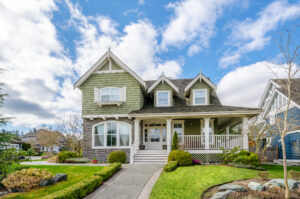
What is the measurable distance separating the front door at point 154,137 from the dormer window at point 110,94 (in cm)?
376

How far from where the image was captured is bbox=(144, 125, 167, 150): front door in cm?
1761

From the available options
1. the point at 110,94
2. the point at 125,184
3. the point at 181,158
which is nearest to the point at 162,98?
the point at 110,94

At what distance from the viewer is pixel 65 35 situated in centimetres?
1430

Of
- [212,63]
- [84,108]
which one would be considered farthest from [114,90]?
[212,63]

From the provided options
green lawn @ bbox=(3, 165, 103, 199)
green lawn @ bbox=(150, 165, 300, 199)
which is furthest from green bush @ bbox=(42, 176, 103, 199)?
green lawn @ bbox=(150, 165, 300, 199)

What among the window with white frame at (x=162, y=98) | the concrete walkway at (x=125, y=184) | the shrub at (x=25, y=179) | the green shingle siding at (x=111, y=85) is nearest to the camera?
the concrete walkway at (x=125, y=184)

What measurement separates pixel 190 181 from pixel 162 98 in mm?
9628

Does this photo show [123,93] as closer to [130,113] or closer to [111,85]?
[111,85]

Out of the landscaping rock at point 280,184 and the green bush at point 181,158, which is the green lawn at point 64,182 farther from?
the landscaping rock at point 280,184

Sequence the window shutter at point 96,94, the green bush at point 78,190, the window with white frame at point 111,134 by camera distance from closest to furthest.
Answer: the green bush at point 78,190, the window with white frame at point 111,134, the window shutter at point 96,94

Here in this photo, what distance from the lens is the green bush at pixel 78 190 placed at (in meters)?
6.74

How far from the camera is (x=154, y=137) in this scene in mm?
17828

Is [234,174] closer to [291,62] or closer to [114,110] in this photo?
[291,62]

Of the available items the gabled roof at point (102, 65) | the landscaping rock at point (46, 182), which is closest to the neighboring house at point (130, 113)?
the gabled roof at point (102, 65)
